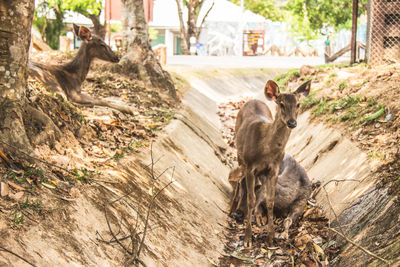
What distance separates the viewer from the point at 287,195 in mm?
8094

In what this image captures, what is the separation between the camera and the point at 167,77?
45.4 feet

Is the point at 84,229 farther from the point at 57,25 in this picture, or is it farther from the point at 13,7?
the point at 57,25

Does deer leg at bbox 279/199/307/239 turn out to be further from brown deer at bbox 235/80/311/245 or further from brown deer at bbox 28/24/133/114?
brown deer at bbox 28/24/133/114

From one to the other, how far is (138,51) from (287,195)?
6761 mm

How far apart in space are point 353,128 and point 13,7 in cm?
585

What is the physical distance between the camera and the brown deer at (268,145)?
6.74 metres

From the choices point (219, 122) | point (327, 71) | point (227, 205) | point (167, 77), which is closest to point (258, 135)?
point (227, 205)

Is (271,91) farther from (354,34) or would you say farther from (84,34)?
(354,34)

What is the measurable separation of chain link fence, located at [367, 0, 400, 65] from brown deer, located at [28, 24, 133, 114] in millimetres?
6053

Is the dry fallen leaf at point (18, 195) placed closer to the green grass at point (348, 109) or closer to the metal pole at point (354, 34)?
the green grass at point (348, 109)

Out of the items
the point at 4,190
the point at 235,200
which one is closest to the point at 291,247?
the point at 235,200

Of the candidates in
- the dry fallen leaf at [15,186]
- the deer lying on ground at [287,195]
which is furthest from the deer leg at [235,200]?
the dry fallen leaf at [15,186]

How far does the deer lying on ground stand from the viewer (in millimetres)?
7961

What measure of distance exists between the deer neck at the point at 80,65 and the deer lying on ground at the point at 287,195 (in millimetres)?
→ 3659
